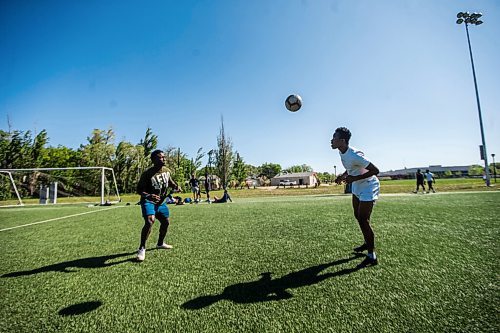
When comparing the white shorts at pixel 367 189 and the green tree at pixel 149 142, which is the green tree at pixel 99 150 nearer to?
the green tree at pixel 149 142

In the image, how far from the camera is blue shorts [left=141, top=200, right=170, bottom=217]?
15.3 feet

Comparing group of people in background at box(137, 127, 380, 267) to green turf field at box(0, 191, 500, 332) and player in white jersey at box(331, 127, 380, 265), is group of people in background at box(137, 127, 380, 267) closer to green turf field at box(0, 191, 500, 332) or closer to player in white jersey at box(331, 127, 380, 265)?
player in white jersey at box(331, 127, 380, 265)

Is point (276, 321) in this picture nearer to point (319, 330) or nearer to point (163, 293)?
point (319, 330)

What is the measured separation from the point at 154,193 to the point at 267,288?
302 centimetres

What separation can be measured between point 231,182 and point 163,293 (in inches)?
2272

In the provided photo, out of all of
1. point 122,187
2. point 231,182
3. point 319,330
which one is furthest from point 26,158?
point 319,330

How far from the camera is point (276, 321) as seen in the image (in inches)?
91.7

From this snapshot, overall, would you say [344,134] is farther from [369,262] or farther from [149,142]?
[149,142]

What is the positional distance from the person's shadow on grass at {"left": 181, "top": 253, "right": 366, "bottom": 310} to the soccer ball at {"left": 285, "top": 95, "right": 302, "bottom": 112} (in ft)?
19.0

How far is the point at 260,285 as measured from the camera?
10.2 ft

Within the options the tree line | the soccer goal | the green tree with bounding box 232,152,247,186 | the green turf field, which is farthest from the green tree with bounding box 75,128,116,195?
the green turf field

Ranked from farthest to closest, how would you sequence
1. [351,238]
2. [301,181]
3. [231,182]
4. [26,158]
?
[301,181] < [231,182] < [26,158] < [351,238]

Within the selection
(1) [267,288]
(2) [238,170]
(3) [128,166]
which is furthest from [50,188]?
(2) [238,170]

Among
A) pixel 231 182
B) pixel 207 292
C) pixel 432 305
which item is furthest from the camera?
pixel 231 182
